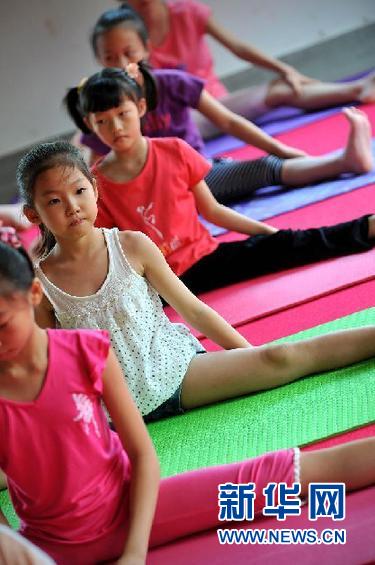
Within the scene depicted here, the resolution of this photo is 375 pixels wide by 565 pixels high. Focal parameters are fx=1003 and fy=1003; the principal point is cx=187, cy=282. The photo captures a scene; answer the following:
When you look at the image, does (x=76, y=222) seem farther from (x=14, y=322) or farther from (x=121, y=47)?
(x=121, y=47)

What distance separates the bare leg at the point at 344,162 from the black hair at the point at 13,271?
1920 millimetres

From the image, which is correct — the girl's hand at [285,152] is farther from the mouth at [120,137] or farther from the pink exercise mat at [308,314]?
the pink exercise mat at [308,314]

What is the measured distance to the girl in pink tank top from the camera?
144 cm

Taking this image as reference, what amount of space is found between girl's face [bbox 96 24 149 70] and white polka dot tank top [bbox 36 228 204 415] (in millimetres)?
1529

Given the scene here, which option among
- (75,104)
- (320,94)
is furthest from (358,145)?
(320,94)

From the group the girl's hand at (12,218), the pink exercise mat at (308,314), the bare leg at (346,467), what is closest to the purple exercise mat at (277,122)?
the girl's hand at (12,218)

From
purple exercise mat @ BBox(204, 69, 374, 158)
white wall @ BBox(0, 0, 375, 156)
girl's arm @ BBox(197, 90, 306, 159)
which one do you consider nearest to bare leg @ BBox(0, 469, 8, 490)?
girl's arm @ BBox(197, 90, 306, 159)

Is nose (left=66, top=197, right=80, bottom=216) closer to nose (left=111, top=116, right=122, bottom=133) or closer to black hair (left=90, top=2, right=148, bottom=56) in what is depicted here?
nose (left=111, top=116, right=122, bottom=133)

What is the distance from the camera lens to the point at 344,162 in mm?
3258

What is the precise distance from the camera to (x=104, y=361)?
1.47 meters

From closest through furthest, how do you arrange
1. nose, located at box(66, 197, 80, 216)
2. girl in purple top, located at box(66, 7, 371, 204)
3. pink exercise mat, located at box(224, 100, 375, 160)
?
nose, located at box(66, 197, 80, 216), girl in purple top, located at box(66, 7, 371, 204), pink exercise mat, located at box(224, 100, 375, 160)

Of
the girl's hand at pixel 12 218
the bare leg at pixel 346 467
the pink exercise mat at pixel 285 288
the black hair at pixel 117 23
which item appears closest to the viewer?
the bare leg at pixel 346 467

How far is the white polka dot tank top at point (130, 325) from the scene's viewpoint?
6.43ft

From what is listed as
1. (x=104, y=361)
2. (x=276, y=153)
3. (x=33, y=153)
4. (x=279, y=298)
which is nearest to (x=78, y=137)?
(x=276, y=153)
